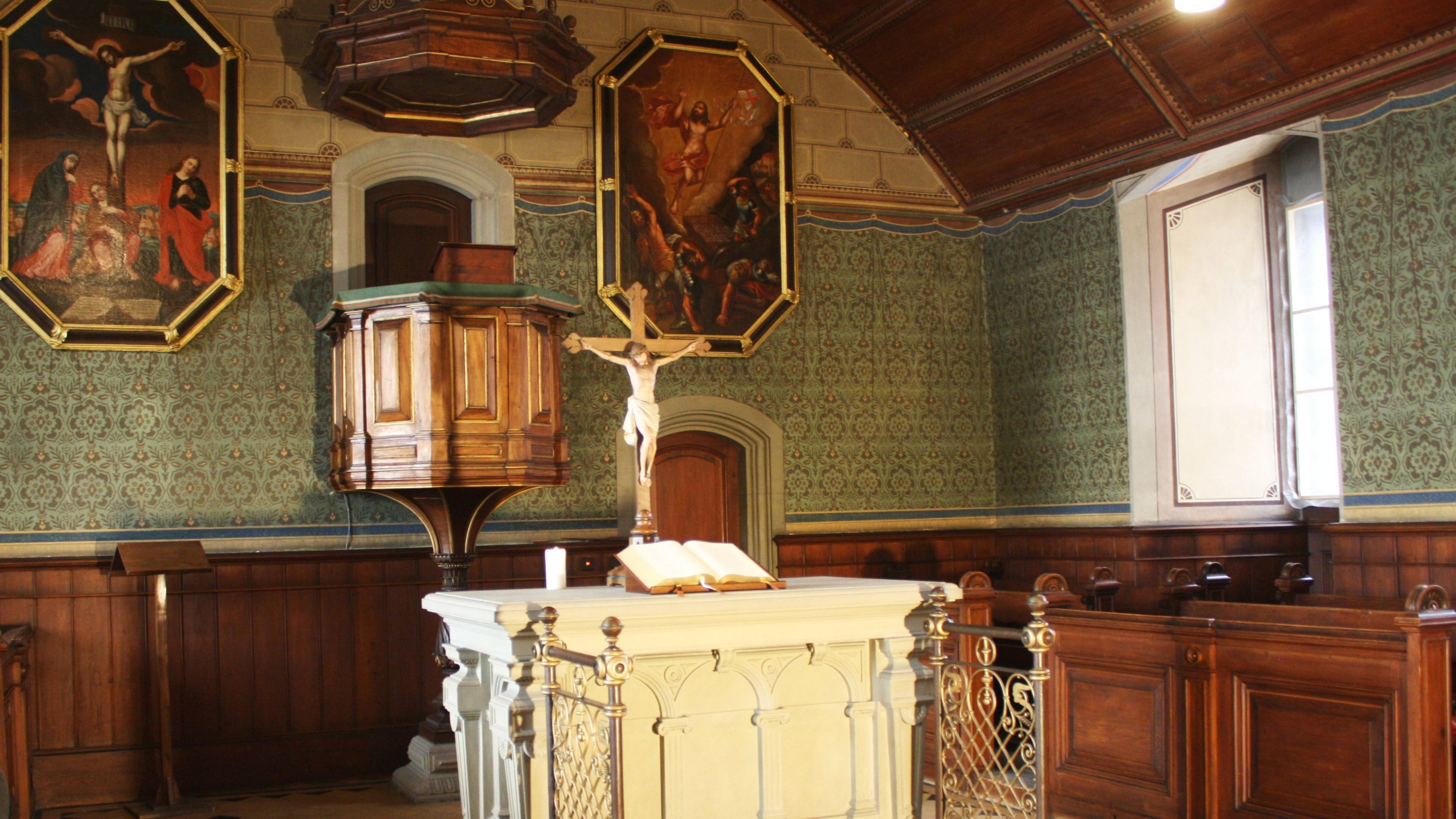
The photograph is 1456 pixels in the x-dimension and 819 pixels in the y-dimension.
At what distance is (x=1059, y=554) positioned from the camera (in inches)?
384

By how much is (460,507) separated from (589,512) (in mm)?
1589

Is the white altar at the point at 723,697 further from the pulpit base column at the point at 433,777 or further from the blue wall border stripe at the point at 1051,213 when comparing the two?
the blue wall border stripe at the point at 1051,213

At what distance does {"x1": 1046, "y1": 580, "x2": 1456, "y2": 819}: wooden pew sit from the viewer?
505cm

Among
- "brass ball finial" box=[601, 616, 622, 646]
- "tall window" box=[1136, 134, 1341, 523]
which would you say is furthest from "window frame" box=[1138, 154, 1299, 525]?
"brass ball finial" box=[601, 616, 622, 646]

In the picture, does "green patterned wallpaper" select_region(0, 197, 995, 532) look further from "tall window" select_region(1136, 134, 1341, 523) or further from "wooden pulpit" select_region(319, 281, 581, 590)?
"tall window" select_region(1136, 134, 1341, 523)

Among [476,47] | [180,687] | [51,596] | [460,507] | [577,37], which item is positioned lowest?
[180,687]

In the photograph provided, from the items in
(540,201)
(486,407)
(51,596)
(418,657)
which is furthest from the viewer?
(540,201)

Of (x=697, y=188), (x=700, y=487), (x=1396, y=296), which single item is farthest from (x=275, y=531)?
(x=1396, y=296)

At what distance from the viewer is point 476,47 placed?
7.72 meters

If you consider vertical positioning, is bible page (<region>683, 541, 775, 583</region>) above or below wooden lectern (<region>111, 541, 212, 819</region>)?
above

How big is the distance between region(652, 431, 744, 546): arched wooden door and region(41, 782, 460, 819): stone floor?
2815mm

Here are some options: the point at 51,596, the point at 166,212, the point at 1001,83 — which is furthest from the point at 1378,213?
the point at 51,596

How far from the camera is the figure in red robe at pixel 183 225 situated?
8500mm

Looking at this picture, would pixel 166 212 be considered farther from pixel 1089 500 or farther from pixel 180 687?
pixel 1089 500
